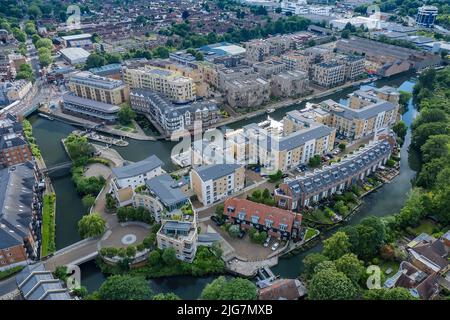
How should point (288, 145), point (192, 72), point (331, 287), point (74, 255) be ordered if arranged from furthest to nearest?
point (192, 72)
point (288, 145)
point (74, 255)
point (331, 287)

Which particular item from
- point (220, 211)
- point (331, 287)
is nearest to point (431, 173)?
point (331, 287)

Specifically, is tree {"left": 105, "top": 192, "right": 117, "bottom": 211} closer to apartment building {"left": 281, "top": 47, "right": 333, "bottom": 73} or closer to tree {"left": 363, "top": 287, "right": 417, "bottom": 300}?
tree {"left": 363, "top": 287, "right": 417, "bottom": 300}

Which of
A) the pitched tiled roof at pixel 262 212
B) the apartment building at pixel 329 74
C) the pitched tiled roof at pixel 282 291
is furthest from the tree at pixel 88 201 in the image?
the apartment building at pixel 329 74

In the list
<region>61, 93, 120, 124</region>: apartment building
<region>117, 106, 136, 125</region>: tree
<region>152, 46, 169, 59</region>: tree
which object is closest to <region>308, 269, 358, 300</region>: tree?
<region>117, 106, 136, 125</region>: tree

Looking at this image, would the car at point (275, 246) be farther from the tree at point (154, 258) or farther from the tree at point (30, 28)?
the tree at point (30, 28)

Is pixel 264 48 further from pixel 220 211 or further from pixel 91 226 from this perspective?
pixel 91 226

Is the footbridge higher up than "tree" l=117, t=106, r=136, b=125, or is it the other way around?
"tree" l=117, t=106, r=136, b=125

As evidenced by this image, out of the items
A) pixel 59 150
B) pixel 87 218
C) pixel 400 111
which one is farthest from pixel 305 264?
pixel 400 111
